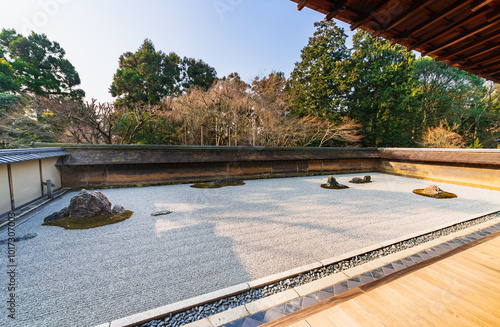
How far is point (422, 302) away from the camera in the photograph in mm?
1566

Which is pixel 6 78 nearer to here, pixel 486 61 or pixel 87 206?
pixel 87 206

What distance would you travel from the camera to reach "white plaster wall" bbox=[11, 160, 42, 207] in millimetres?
4199

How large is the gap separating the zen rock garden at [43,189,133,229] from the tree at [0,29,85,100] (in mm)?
15446

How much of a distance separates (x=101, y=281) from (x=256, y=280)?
1774 millimetres

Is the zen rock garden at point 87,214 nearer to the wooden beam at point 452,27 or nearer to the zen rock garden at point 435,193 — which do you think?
the wooden beam at point 452,27

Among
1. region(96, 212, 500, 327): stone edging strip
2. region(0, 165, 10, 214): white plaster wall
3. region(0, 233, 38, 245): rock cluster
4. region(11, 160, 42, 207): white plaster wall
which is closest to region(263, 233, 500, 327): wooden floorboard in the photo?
region(96, 212, 500, 327): stone edging strip

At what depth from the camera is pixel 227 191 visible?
6.34m

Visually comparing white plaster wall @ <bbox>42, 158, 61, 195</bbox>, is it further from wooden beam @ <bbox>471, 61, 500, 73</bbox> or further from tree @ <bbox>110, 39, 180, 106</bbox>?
tree @ <bbox>110, 39, 180, 106</bbox>

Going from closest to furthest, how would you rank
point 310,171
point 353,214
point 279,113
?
point 353,214 < point 310,171 < point 279,113

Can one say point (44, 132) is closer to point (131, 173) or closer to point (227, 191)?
point (131, 173)

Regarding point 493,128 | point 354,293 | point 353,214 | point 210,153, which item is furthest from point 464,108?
point 354,293

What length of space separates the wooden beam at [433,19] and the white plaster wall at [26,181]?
753cm

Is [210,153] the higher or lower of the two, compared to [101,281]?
higher

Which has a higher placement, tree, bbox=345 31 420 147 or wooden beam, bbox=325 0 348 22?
tree, bbox=345 31 420 147
